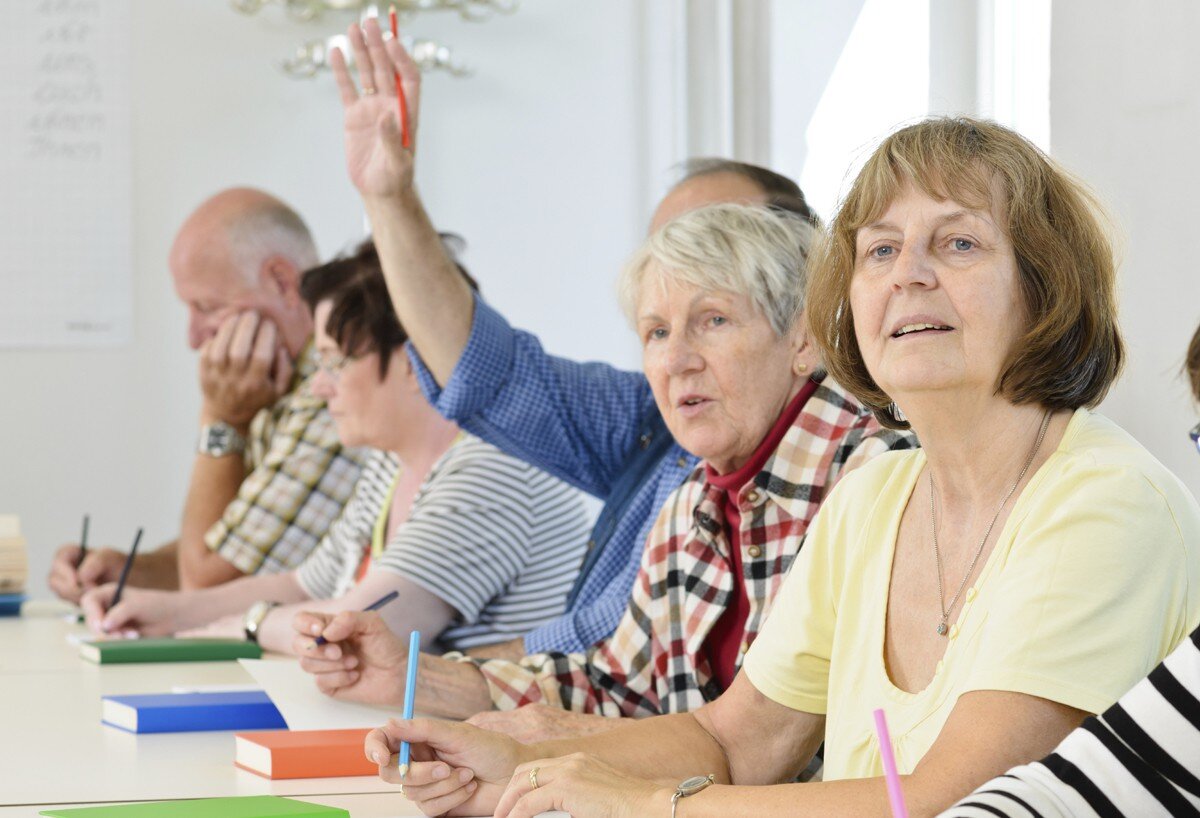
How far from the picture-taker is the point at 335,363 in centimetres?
255

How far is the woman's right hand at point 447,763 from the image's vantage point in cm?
119

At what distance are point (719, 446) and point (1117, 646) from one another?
677mm

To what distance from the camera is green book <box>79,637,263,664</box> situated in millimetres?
2148

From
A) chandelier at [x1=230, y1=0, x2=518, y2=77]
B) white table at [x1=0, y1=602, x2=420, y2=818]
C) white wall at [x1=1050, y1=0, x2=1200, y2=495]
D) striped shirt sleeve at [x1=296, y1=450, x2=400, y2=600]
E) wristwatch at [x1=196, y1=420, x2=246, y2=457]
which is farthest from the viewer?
chandelier at [x1=230, y1=0, x2=518, y2=77]

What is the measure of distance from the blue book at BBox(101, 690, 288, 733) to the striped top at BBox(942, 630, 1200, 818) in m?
0.94

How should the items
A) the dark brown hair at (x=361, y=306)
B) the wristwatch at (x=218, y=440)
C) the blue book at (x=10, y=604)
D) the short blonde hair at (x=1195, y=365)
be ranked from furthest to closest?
the wristwatch at (x=218, y=440) < the blue book at (x=10, y=604) < the dark brown hair at (x=361, y=306) < the short blonde hair at (x=1195, y=365)

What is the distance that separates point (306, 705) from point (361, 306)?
3.61 feet

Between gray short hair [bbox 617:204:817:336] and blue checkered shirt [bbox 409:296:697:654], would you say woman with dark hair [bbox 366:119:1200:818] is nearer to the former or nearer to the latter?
gray short hair [bbox 617:204:817:336]

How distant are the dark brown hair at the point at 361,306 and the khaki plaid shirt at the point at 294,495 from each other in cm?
47

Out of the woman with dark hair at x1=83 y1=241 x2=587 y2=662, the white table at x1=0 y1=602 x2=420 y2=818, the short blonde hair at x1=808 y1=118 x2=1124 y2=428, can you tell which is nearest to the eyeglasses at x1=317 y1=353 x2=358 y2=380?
the woman with dark hair at x1=83 y1=241 x2=587 y2=662

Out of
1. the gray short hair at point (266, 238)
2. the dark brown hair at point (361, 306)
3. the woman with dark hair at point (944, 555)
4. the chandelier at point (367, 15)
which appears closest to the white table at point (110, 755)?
the woman with dark hair at point (944, 555)

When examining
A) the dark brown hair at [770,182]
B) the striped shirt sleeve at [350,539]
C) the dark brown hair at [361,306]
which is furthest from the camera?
the striped shirt sleeve at [350,539]

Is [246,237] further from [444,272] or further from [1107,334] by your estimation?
[1107,334]

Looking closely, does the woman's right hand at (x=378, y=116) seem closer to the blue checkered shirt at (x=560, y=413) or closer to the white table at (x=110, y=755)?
the blue checkered shirt at (x=560, y=413)
